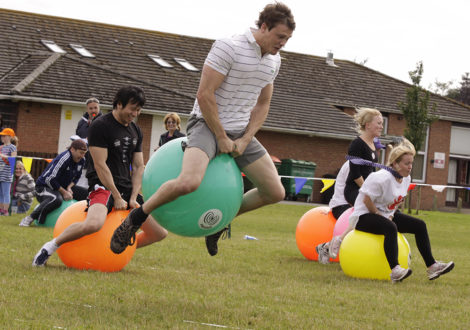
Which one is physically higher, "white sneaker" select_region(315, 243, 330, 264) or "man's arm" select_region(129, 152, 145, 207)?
"man's arm" select_region(129, 152, 145, 207)

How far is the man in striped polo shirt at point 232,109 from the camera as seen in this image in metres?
5.87

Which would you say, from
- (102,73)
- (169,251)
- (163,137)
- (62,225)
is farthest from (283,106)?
(62,225)

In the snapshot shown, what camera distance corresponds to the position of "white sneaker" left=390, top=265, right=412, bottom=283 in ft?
26.9

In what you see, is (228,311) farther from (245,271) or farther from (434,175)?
(434,175)

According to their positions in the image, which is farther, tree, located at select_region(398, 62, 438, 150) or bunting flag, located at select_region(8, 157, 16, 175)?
tree, located at select_region(398, 62, 438, 150)

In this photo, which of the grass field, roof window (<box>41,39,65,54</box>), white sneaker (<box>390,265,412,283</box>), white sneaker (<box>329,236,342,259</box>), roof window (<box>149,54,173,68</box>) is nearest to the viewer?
the grass field

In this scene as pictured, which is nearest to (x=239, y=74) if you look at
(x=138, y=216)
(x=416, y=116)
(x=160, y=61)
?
(x=138, y=216)

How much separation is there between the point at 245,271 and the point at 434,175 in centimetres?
3199

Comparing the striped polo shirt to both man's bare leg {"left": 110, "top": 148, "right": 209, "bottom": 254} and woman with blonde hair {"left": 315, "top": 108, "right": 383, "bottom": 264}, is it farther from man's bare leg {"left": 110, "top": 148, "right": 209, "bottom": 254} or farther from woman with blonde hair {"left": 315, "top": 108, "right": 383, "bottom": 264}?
woman with blonde hair {"left": 315, "top": 108, "right": 383, "bottom": 264}

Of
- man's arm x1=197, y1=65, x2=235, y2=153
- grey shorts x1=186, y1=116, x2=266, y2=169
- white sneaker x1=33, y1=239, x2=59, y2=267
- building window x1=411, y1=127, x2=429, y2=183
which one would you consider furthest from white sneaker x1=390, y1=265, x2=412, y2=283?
building window x1=411, y1=127, x2=429, y2=183

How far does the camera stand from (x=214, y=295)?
22.0ft

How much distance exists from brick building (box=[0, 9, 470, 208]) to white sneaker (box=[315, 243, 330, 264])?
1841 centimetres

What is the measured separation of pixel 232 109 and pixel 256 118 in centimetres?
33

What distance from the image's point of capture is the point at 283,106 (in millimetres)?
35094
